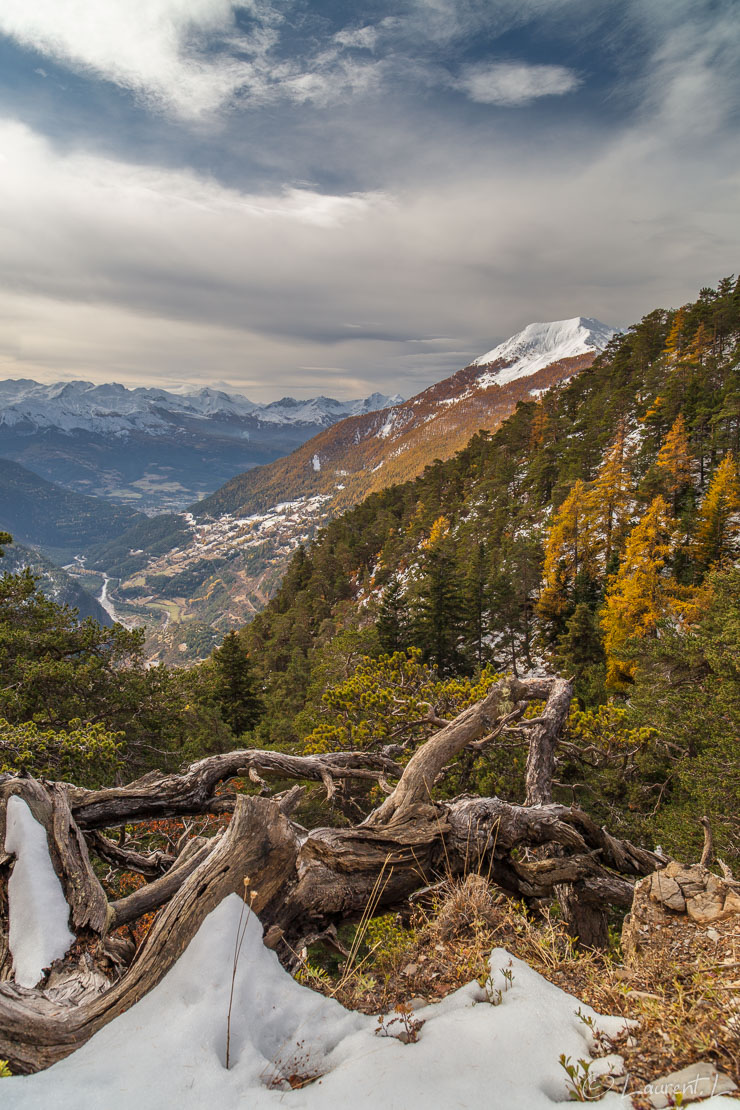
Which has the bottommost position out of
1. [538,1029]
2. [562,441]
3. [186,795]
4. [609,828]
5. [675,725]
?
[609,828]

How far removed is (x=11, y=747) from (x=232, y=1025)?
6.65 meters

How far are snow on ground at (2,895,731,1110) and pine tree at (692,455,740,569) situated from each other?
3355cm

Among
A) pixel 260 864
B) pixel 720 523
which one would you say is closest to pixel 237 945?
pixel 260 864

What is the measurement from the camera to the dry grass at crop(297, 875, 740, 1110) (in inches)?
91.1

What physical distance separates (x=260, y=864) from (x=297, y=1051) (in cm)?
125

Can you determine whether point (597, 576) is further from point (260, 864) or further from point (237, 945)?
point (237, 945)

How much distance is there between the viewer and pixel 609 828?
11820 millimetres

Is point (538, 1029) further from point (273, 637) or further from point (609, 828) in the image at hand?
point (273, 637)

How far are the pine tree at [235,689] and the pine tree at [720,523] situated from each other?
104 feet

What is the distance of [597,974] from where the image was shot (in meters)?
3.19

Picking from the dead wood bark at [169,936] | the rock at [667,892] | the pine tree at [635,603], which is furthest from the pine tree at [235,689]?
the rock at [667,892]

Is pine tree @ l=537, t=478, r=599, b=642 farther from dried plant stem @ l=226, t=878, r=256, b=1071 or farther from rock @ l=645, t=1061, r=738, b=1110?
rock @ l=645, t=1061, r=738, b=1110

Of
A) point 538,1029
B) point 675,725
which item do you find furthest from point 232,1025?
point 675,725

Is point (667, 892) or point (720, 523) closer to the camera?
point (667, 892)
